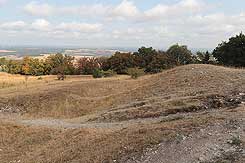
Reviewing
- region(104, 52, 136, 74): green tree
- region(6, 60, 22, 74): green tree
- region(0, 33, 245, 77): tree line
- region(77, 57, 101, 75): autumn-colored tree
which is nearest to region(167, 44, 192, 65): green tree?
region(0, 33, 245, 77): tree line

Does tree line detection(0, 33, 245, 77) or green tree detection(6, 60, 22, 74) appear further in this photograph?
green tree detection(6, 60, 22, 74)

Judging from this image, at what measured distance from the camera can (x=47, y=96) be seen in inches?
1401

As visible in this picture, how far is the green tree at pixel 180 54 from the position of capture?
248ft

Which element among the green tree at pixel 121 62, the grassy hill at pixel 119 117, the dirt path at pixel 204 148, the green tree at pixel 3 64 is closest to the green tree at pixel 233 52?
the green tree at pixel 121 62

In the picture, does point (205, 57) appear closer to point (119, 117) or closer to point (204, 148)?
point (119, 117)

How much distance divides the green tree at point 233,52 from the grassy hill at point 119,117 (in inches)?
733

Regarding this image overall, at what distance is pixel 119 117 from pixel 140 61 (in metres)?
46.3

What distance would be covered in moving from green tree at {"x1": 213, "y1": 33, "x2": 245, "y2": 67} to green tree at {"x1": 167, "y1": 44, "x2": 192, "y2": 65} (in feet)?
51.7

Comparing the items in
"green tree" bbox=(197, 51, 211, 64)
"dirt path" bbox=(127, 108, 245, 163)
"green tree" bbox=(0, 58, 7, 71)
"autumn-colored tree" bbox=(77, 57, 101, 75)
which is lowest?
"green tree" bbox=(0, 58, 7, 71)

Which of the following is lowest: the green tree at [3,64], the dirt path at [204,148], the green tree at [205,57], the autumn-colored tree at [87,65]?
the green tree at [3,64]

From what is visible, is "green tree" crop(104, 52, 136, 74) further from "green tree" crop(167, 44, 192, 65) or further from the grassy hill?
the grassy hill

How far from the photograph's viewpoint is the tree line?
56219 mm

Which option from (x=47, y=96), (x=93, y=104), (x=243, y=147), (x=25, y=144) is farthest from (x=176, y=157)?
(x=47, y=96)

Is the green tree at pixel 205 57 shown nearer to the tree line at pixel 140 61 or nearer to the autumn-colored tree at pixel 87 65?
the tree line at pixel 140 61
